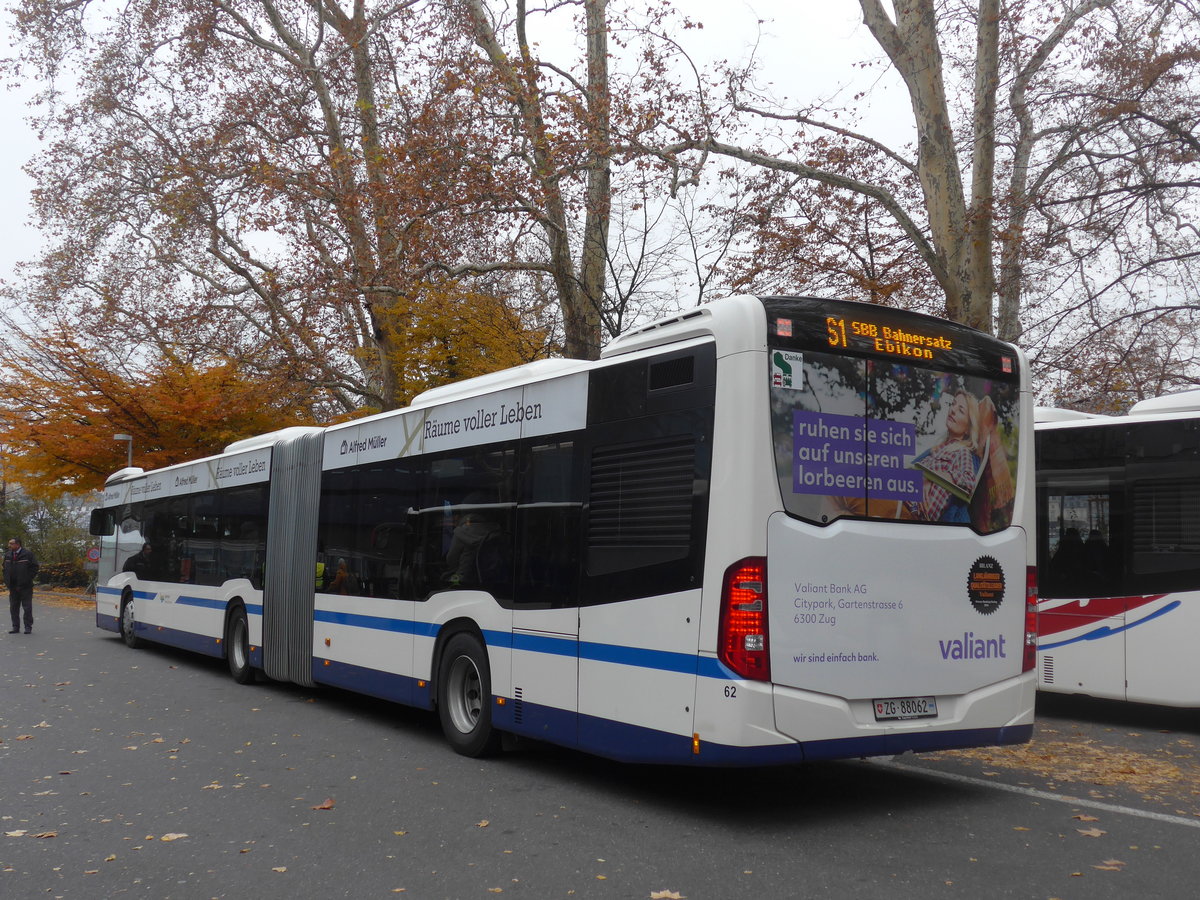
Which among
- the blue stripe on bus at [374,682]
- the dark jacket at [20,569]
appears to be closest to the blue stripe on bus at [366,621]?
the blue stripe on bus at [374,682]

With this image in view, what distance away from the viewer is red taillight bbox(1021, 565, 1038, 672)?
25.2 feet

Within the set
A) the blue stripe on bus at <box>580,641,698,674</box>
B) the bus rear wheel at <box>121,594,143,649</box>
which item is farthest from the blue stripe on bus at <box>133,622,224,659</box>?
the blue stripe on bus at <box>580,641,698,674</box>

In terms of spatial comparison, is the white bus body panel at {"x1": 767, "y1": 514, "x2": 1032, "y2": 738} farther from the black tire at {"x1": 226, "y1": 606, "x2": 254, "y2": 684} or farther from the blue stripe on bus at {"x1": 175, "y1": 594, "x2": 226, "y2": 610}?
the blue stripe on bus at {"x1": 175, "y1": 594, "x2": 226, "y2": 610}

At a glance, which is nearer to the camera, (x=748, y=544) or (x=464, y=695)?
(x=748, y=544)

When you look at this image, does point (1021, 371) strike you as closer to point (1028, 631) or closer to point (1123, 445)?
point (1028, 631)

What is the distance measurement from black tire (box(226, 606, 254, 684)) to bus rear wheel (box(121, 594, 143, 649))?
17.6ft

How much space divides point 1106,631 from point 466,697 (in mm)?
6317

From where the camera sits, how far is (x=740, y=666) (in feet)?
21.3

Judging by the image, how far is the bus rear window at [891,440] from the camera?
680 cm

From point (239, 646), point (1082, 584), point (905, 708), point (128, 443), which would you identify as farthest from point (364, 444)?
point (128, 443)

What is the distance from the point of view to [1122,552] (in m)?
11.2

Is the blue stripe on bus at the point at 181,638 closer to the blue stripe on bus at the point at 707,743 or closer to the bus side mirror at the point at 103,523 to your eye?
the bus side mirror at the point at 103,523

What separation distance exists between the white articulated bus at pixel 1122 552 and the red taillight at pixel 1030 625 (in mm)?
3723

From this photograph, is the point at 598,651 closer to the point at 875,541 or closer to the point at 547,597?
the point at 547,597
